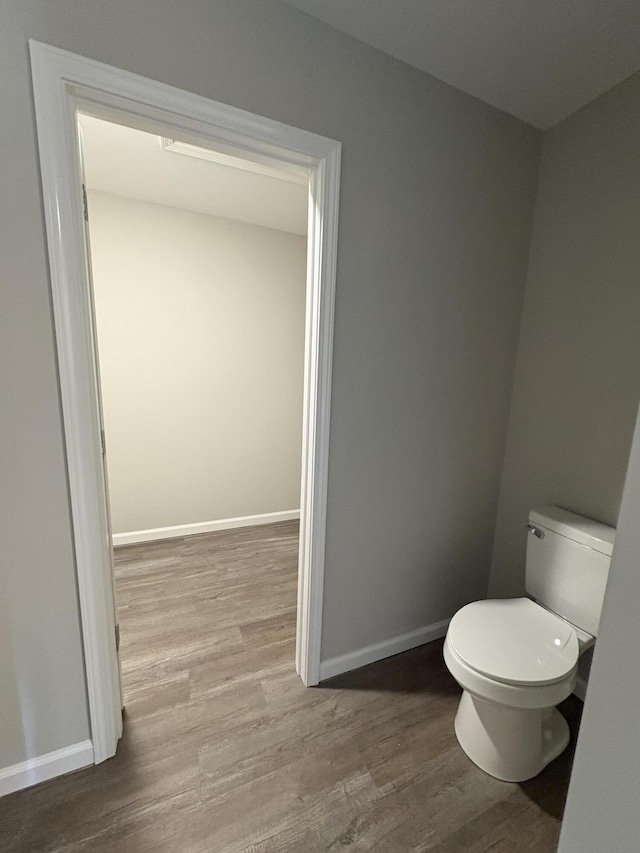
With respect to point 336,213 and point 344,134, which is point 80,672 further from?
point 344,134

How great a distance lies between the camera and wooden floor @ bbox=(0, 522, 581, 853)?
109 centimetres

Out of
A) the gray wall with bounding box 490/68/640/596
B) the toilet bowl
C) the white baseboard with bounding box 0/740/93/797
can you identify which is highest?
the gray wall with bounding box 490/68/640/596

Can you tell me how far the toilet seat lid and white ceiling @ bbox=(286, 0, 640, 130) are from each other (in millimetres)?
2055

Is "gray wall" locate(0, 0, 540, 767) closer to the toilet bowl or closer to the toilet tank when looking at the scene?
the toilet tank

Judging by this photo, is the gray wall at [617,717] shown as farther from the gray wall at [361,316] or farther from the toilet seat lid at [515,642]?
the gray wall at [361,316]

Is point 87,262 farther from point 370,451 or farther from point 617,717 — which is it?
point 617,717

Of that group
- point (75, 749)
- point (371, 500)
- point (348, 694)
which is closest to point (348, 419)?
point (371, 500)

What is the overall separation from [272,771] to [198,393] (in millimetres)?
2258

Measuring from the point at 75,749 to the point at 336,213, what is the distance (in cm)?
207

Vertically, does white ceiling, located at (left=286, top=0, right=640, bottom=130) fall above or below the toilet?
above

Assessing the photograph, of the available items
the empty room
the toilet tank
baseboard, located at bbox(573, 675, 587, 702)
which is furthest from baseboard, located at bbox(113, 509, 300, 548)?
baseboard, located at bbox(573, 675, 587, 702)

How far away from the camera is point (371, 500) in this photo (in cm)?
159

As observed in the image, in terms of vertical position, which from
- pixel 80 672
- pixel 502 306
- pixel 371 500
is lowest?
pixel 80 672

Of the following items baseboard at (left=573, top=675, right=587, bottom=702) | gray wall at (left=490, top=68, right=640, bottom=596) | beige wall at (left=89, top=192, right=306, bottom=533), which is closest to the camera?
gray wall at (left=490, top=68, right=640, bottom=596)
